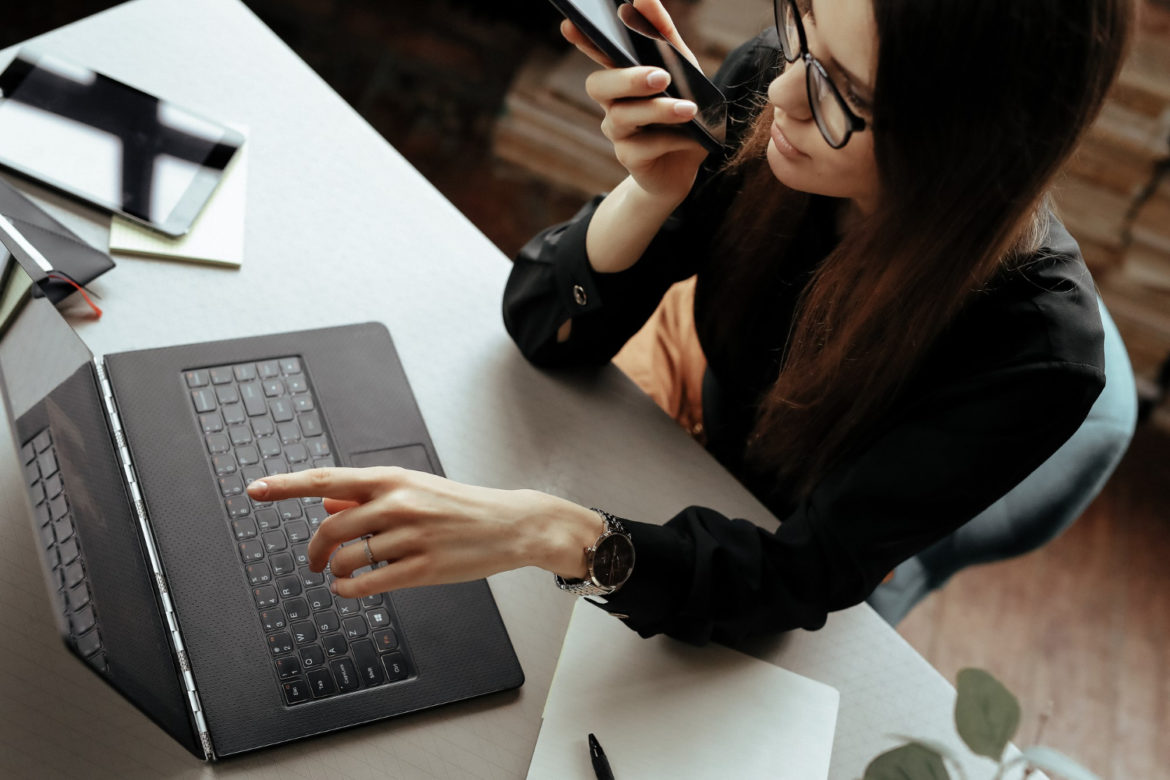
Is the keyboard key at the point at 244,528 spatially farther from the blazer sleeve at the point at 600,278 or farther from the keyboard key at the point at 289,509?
the blazer sleeve at the point at 600,278

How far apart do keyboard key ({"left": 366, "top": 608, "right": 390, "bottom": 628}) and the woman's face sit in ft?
1.56

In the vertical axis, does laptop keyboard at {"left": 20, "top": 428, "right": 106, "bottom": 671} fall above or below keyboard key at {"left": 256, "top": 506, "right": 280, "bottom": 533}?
above

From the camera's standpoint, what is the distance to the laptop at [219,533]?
2.09 feet

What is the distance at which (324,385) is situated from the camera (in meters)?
0.86

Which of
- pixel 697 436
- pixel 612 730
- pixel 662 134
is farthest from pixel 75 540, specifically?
pixel 697 436

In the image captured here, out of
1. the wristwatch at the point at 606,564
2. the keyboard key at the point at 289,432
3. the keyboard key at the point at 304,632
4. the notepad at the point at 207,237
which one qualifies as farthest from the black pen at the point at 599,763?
the notepad at the point at 207,237

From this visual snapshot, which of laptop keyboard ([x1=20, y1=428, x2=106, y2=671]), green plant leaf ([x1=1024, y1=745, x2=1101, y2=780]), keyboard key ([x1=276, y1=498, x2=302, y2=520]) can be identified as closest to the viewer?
green plant leaf ([x1=1024, y1=745, x2=1101, y2=780])

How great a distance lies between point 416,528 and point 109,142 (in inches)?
21.3

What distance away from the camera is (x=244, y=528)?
0.75 m

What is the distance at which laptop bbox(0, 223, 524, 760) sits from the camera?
2.09 feet

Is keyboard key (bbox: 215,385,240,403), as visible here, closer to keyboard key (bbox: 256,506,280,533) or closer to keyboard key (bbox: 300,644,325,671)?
keyboard key (bbox: 256,506,280,533)

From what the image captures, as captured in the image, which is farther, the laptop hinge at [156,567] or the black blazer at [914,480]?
the black blazer at [914,480]

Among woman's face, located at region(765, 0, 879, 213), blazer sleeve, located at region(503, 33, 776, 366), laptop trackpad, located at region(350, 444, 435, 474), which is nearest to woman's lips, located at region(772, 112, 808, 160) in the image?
woman's face, located at region(765, 0, 879, 213)

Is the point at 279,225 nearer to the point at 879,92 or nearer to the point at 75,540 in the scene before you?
the point at 75,540
